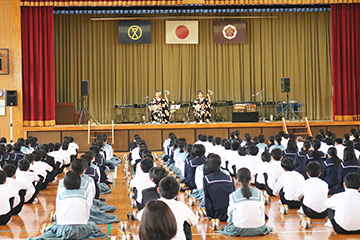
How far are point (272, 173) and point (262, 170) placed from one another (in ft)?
0.93

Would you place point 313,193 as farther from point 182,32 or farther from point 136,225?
point 182,32

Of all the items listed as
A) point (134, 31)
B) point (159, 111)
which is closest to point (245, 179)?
point (159, 111)

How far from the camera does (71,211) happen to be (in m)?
5.32

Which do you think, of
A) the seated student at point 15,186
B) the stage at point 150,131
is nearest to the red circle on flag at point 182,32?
the stage at point 150,131

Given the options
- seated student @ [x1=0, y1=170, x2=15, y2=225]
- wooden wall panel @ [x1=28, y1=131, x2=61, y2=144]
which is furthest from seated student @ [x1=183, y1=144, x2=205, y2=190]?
wooden wall panel @ [x1=28, y1=131, x2=61, y2=144]

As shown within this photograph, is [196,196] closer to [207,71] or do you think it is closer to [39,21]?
[39,21]

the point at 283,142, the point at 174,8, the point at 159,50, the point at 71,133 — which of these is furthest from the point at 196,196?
the point at 159,50

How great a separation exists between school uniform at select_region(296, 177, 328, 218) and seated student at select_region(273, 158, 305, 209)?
0.39m

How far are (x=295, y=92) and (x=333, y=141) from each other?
10887 mm

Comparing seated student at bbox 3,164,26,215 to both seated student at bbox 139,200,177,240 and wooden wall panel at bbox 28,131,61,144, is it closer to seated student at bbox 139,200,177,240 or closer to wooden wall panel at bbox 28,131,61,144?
seated student at bbox 139,200,177,240

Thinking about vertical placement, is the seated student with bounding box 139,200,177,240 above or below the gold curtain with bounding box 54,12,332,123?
below

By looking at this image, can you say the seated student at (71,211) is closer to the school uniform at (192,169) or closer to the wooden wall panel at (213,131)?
the school uniform at (192,169)

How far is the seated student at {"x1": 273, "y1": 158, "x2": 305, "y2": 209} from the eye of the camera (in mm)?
6703

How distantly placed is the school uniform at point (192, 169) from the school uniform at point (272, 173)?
105 centimetres
